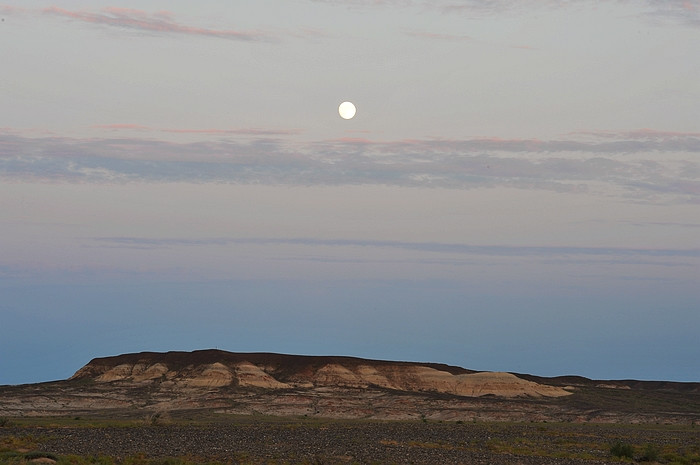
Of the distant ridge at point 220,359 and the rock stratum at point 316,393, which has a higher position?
the distant ridge at point 220,359

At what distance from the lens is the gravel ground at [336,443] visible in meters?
42.2

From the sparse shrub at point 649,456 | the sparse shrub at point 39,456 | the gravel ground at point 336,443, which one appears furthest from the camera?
the sparse shrub at point 649,456

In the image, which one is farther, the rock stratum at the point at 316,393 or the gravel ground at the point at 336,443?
the rock stratum at the point at 316,393

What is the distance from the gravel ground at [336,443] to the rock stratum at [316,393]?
3673 cm

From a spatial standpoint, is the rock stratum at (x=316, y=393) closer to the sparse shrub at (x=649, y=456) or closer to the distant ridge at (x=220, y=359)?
the distant ridge at (x=220, y=359)

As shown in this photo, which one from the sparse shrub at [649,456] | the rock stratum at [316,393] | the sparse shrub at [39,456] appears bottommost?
the sparse shrub at [649,456]

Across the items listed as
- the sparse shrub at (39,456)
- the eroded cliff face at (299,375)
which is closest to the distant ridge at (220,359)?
the eroded cliff face at (299,375)

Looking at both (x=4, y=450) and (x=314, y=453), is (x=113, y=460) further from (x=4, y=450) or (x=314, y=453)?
Result: (x=314, y=453)

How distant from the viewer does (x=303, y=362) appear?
477 feet

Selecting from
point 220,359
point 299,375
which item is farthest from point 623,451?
point 220,359

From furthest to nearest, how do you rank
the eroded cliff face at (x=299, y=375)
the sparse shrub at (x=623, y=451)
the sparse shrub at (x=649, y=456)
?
the eroded cliff face at (x=299, y=375) → the sparse shrub at (x=623, y=451) → the sparse shrub at (x=649, y=456)

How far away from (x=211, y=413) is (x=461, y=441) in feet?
167

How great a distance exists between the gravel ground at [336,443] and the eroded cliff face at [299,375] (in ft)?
227

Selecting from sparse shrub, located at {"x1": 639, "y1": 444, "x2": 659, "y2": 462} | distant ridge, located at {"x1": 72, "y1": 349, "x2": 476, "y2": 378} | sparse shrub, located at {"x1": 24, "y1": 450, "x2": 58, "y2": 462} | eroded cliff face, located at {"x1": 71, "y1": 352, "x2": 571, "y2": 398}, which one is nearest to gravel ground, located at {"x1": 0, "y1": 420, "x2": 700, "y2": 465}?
sparse shrub, located at {"x1": 639, "y1": 444, "x2": 659, "y2": 462}
